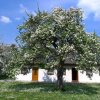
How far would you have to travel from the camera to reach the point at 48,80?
60844mm

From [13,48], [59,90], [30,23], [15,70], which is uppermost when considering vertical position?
[30,23]

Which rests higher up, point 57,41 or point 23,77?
point 57,41

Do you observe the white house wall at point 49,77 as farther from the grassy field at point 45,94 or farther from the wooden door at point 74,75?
the grassy field at point 45,94

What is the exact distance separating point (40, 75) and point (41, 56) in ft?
70.0

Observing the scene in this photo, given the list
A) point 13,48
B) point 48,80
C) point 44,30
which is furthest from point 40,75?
point 44,30

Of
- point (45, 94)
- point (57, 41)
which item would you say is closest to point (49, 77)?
point (57, 41)

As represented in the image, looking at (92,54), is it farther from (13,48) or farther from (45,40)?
(13,48)

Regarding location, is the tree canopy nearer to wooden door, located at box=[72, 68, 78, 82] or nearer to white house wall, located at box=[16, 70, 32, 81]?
white house wall, located at box=[16, 70, 32, 81]

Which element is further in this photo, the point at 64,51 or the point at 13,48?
the point at 13,48

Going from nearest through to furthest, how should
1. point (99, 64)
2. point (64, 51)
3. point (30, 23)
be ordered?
point (64, 51) < point (30, 23) < point (99, 64)

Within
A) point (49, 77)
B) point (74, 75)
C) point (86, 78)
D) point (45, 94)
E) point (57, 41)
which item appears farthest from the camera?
point (74, 75)

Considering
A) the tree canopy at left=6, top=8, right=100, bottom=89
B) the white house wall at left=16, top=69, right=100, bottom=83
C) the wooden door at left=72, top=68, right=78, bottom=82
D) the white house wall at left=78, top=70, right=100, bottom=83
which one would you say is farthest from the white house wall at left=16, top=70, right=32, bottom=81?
the tree canopy at left=6, top=8, right=100, bottom=89

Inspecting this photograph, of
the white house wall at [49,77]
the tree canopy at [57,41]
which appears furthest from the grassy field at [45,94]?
the white house wall at [49,77]

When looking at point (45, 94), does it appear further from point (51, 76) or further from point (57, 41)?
point (51, 76)
